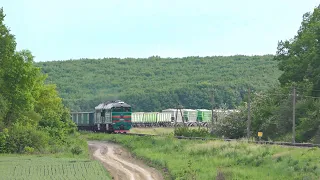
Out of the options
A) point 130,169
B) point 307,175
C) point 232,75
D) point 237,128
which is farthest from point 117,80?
point 307,175

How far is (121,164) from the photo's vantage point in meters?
49.2

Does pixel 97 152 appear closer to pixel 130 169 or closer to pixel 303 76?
pixel 130 169

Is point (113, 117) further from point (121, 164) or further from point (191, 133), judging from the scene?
point (121, 164)

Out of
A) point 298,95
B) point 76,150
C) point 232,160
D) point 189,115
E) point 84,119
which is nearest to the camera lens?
point 232,160

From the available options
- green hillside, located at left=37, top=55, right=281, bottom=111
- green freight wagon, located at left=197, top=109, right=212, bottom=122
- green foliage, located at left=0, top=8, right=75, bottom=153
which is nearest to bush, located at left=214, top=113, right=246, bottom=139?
green foliage, located at left=0, top=8, right=75, bottom=153

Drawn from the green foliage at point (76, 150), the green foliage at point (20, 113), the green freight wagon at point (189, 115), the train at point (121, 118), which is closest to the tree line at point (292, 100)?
the train at point (121, 118)

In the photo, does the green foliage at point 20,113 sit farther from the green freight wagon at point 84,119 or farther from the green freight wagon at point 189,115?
the green freight wagon at point 189,115

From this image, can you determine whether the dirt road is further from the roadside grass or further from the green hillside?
the green hillside

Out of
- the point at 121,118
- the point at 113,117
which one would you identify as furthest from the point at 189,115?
the point at 113,117

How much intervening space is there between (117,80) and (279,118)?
4473 inches

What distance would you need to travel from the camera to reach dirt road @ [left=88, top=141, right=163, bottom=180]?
1642 inches

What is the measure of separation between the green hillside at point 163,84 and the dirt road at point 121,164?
199ft

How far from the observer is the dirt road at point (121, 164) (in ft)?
137

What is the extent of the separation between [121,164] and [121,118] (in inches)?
1338
